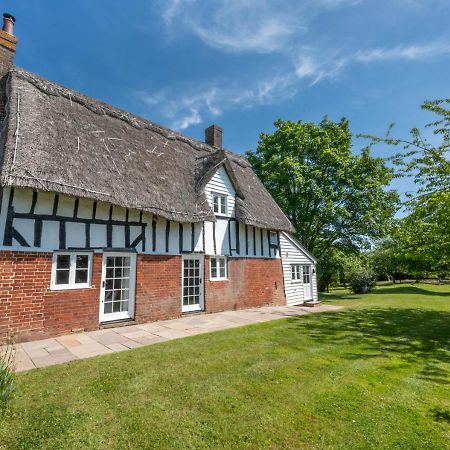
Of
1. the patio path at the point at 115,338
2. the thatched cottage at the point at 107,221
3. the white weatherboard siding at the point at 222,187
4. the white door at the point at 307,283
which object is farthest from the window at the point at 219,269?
the white door at the point at 307,283

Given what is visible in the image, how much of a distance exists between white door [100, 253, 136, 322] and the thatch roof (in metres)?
1.80

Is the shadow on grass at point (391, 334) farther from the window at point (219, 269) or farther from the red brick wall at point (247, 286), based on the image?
the window at point (219, 269)

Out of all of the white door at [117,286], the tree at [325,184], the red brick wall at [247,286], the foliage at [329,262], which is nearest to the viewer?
the white door at [117,286]

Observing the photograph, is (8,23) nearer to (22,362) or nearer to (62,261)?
(62,261)

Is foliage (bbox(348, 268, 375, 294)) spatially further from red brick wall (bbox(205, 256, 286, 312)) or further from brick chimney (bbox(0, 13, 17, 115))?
brick chimney (bbox(0, 13, 17, 115))

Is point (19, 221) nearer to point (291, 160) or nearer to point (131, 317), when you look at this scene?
point (131, 317)

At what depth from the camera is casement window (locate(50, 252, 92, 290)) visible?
26.0ft

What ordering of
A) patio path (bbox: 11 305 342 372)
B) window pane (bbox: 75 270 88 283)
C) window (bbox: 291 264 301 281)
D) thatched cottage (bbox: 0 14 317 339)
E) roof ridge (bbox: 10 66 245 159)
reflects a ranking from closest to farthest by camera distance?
1. patio path (bbox: 11 305 342 372)
2. thatched cottage (bbox: 0 14 317 339)
3. window pane (bbox: 75 270 88 283)
4. roof ridge (bbox: 10 66 245 159)
5. window (bbox: 291 264 301 281)

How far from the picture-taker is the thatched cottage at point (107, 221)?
7.38 meters

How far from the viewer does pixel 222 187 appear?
43.4 ft

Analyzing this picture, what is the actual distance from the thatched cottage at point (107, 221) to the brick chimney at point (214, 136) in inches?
118

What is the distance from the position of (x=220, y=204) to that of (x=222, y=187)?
0.80 meters

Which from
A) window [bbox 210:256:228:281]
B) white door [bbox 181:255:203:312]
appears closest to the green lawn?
white door [bbox 181:255:203:312]

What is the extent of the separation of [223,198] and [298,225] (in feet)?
37.5
